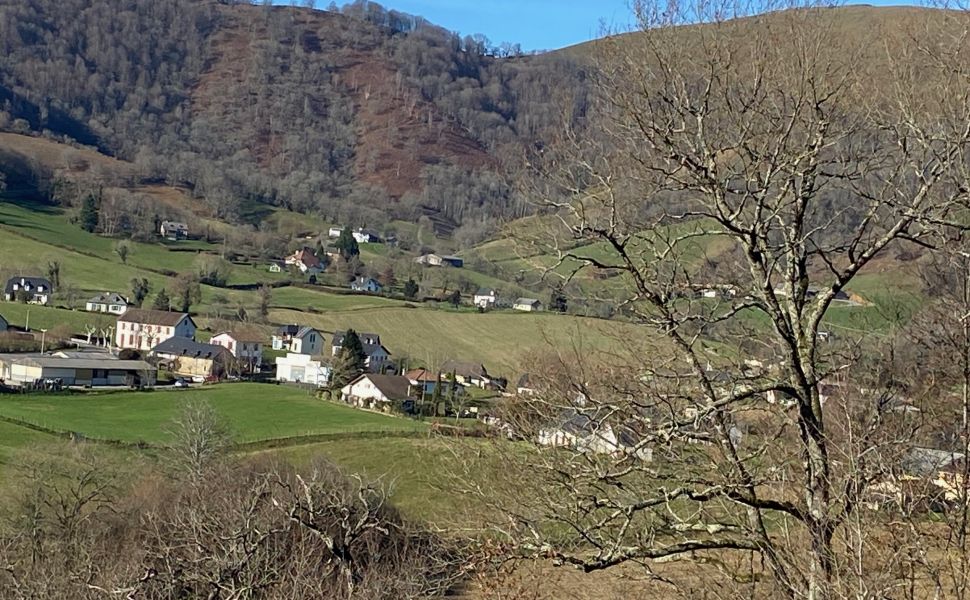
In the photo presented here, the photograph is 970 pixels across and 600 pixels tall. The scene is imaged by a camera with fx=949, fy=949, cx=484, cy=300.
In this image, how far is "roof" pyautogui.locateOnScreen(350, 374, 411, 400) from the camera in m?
50.5

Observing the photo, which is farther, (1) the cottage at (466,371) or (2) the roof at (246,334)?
(2) the roof at (246,334)

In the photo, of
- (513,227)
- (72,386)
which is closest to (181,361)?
(72,386)

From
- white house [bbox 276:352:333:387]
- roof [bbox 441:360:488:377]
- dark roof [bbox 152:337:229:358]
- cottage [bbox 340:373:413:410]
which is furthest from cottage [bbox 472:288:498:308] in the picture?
cottage [bbox 340:373:413:410]

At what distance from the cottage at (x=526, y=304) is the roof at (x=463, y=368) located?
10390 mm

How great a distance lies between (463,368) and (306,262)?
40.5 m

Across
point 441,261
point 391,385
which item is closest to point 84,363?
point 391,385

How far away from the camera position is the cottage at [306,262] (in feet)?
301

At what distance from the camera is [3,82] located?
601 ft

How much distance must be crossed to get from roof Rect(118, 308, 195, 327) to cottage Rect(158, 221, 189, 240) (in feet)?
98.1

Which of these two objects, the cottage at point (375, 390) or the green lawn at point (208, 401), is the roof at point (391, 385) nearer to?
the cottage at point (375, 390)

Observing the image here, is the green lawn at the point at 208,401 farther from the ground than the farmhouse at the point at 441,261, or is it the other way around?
the farmhouse at the point at 441,261

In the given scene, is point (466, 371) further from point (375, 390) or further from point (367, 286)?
point (367, 286)

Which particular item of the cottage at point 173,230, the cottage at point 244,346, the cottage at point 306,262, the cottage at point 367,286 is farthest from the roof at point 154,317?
the cottage at point 173,230

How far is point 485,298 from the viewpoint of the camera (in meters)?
77.9
